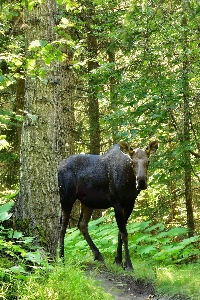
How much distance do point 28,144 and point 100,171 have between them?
281 cm

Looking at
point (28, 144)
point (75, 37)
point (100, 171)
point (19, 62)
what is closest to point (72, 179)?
point (100, 171)

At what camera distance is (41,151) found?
22.4ft

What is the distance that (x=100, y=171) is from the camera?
9.35m

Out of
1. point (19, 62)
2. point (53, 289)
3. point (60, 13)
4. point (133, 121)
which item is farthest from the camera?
point (60, 13)

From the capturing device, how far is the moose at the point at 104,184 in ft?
28.9

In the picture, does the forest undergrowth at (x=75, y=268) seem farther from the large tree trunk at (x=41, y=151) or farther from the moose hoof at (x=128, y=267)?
the large tree trunk at (x=41, y=151)

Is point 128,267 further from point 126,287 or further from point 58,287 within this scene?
point 58,287

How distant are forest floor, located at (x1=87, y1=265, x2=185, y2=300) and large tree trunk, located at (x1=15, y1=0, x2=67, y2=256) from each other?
1119 millimetres

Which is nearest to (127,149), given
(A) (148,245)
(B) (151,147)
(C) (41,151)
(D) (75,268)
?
(B) (151,147)

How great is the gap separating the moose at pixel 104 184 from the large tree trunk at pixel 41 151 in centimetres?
205

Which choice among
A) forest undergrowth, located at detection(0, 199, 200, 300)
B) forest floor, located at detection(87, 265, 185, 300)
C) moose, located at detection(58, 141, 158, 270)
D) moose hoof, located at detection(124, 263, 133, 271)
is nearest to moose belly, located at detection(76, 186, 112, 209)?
moose, located at detection(58, 141, 158, 270)

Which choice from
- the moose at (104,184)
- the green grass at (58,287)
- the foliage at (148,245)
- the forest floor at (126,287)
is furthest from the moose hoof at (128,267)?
the green grass at (58,287)

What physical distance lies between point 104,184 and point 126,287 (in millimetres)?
2497

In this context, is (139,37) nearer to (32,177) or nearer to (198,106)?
(198,106)
